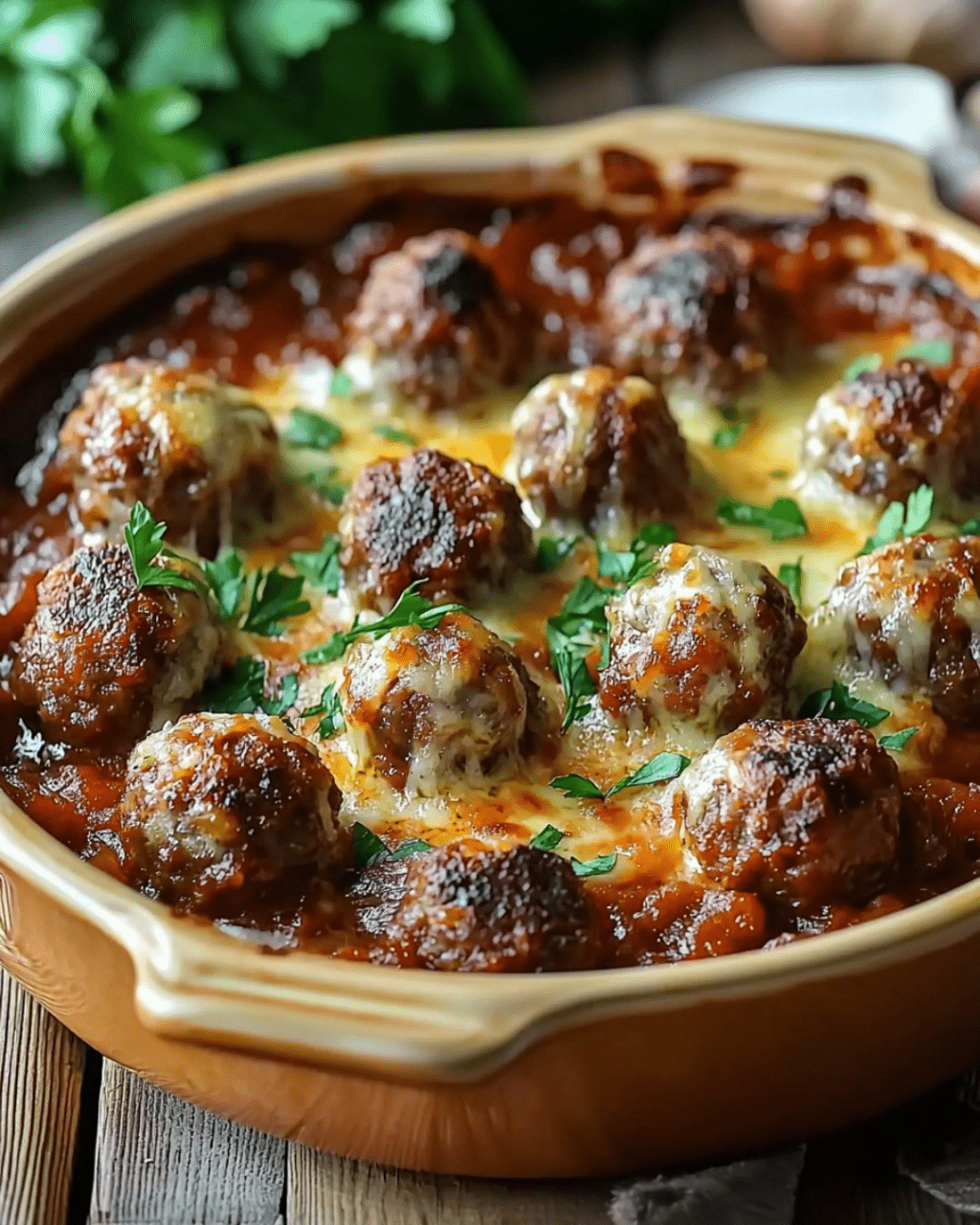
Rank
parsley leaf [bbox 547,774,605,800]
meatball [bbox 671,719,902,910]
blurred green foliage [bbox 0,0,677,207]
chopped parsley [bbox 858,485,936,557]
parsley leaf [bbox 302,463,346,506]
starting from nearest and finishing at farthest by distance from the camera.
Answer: meatball [bbox 671,719,902,910] < parsley leaf [bbox 547,774,605,800] < chopped parsley [bbox 858,485,936,557] < parsley leaf [bbox 302,463,346,506] < blurred green foliage [bbox 0,0,677,207]

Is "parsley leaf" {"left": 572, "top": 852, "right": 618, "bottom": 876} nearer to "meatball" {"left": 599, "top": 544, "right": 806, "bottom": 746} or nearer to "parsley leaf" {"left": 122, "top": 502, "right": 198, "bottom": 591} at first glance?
"meatball" {"left": 599, "top": 544, "right": 806, "bottom": 746}

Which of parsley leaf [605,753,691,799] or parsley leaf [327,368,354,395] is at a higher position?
parsley leaf [327,368,354,395]

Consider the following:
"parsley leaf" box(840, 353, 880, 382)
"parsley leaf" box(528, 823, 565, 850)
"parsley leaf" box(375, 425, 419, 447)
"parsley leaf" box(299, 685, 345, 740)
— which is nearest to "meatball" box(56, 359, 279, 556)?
"parsley leaf" box(375, 425, 419, 447)

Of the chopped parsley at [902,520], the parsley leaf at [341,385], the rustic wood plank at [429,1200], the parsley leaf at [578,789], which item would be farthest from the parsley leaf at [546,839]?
the parsley leaf at [341,385]

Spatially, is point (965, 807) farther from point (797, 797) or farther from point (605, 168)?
point (605, 168)

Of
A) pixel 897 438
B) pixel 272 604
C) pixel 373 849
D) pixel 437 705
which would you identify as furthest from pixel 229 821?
pixel 897 438

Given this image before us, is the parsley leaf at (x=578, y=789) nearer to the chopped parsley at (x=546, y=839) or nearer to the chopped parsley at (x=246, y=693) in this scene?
the chopped parsley at (x=546, y=839)

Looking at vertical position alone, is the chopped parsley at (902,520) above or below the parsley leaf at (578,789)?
above
